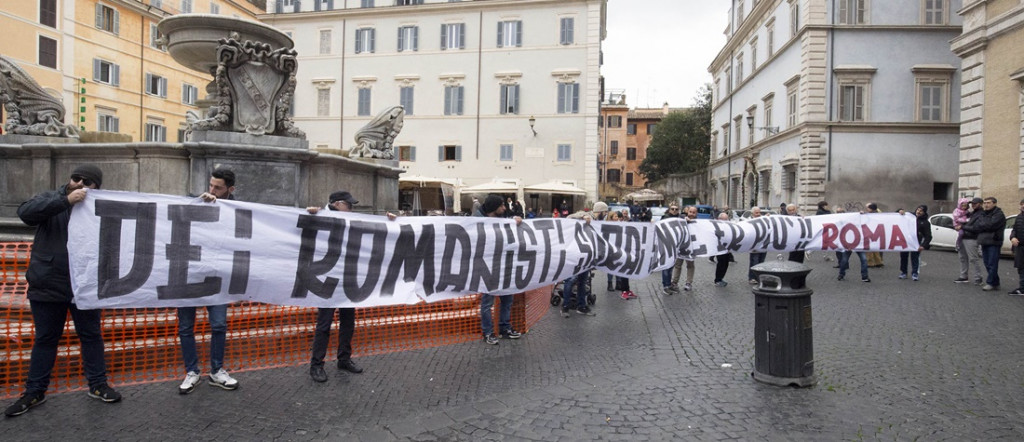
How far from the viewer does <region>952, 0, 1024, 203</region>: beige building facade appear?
19.5 m

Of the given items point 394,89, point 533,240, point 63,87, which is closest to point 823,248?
point 533,240

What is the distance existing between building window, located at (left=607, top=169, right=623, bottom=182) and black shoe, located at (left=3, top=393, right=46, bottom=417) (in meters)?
75.9

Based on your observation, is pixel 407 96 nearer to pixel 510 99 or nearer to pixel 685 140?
pixel 510 99

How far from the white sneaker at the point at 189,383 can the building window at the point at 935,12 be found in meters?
34.2

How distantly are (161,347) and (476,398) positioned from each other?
2883mm

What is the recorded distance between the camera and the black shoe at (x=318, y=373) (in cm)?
521

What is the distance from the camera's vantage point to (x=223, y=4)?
45094 millimetres

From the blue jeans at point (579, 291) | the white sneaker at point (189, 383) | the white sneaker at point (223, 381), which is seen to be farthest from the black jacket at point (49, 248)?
the blue jeans at point (579, 291)

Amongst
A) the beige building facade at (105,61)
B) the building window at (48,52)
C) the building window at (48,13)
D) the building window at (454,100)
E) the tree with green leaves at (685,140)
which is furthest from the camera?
the tree with green leaves at (685,140)

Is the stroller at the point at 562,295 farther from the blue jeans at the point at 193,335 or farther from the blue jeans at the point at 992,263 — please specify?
the blue jeans at the point at 992,263

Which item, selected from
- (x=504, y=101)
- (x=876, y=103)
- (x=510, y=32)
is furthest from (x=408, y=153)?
(x=876, y=103)

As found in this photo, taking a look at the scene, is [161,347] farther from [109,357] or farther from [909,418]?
[909,418]

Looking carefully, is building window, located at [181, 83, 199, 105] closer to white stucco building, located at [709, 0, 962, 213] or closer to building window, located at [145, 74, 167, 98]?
building window, located at [145, 74, 167, 98]

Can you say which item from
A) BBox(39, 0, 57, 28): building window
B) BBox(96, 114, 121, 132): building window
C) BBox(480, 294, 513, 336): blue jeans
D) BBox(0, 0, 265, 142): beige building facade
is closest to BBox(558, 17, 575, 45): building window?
BBox(0, 0, 265, 142): beige building facade
